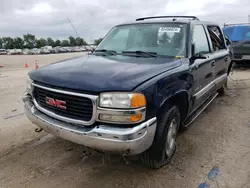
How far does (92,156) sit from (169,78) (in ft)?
4.90

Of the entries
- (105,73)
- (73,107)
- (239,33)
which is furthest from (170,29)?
(239,33)

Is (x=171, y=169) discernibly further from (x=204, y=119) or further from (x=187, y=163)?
(x=204, y=119)

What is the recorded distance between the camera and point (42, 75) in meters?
2.87

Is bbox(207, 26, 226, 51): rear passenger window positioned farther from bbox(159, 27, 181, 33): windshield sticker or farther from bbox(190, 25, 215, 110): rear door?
bbox(159, 27, 181, 33): windshield sticker

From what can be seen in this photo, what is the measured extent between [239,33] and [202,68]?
8.08 m

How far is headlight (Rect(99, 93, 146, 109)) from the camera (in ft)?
7.58

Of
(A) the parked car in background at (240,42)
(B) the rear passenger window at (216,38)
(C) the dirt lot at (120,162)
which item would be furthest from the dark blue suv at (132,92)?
(A) the parked car in background at (240,42)

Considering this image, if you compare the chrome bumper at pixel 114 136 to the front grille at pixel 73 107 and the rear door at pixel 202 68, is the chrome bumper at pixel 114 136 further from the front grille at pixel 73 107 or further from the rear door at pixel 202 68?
the rear door at pixel 202 68

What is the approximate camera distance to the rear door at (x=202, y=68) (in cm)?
362

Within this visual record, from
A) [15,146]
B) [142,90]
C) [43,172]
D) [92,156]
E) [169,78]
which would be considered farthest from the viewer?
[15,146]

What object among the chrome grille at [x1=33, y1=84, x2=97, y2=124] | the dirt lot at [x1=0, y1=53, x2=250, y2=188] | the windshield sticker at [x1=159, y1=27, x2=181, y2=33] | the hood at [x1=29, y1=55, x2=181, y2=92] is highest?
the windshield sticker at [x1=159, y1=27, x2=181, y2=33]

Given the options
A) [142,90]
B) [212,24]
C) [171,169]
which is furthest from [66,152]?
[212,24]

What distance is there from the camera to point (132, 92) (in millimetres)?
2318

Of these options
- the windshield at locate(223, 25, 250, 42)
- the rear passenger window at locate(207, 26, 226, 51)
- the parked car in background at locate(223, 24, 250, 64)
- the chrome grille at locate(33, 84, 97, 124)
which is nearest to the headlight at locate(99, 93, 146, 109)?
the chrome grille at locate(33, 84, 97, 124)
